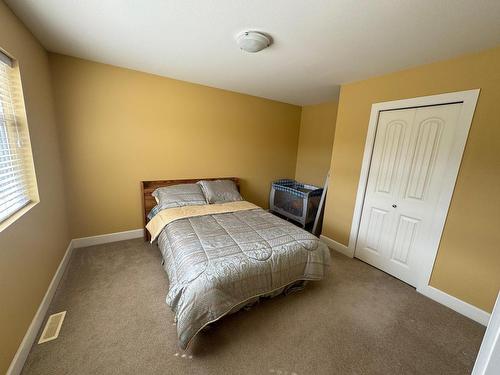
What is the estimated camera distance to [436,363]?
1.43m

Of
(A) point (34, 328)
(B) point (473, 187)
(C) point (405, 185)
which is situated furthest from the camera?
(C) point (405, 185)

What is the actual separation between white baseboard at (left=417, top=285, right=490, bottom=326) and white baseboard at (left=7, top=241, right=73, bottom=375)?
10.8 ft

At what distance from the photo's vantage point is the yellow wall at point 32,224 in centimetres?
120

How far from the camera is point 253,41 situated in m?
1.67

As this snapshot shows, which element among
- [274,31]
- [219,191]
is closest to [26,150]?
[219,191]

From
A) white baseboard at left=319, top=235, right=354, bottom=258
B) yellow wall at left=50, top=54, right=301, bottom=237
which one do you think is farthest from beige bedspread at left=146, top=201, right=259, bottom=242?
white baseboard at left=319, top=235, right=354, bottom=258

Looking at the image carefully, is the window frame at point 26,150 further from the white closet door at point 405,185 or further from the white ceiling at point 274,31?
the white closet door at point 405,185

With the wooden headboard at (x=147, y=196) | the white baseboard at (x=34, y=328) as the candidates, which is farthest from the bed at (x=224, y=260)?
the white baseboard at (x=34, y=328)

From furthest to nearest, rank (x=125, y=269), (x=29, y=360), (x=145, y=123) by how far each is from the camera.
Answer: (x=145, y=123) → (x=125, y=269) → (x=29, y=360)

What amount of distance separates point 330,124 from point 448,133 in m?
1.85

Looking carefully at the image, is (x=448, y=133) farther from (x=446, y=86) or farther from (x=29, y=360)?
(x=29, y=360)

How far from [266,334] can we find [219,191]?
193 cm

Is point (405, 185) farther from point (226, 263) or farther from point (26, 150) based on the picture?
point (26, 150)

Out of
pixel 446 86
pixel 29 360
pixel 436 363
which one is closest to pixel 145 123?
pixel 29 360
